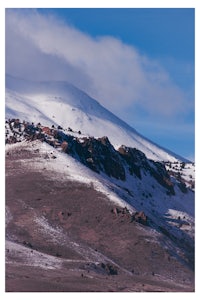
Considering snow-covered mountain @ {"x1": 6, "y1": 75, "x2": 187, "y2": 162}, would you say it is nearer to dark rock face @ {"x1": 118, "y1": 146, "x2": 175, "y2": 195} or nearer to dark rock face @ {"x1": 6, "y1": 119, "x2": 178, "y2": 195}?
dark rock face @ {"x1": 118, "y1": 146, "x2": 175, "y2": 195}

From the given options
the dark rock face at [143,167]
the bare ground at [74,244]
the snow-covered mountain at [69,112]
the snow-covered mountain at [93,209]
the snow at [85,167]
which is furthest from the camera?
the snow-covered mountain at [69,112]

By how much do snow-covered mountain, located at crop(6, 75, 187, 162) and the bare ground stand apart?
165ft

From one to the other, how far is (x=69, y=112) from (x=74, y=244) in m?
76.5

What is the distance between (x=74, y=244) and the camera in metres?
56.9

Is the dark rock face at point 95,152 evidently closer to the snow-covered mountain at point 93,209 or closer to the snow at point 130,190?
the snow-covered mountain at point 93,209

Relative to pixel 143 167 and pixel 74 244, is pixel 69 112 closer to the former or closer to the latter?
pixel 143 167

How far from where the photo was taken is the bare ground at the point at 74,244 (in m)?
47.4

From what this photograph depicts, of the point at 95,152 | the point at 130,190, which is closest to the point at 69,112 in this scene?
the point at 95,152

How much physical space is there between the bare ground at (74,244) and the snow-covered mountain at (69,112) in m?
50.2

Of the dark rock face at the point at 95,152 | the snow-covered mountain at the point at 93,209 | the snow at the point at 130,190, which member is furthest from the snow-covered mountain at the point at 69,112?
the snow at the point at 130,190

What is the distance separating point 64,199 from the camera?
63.9 m

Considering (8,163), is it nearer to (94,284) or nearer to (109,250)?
(109,250)

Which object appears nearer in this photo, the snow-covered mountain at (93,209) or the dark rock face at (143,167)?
the snow-covered mountain at (93,209)
